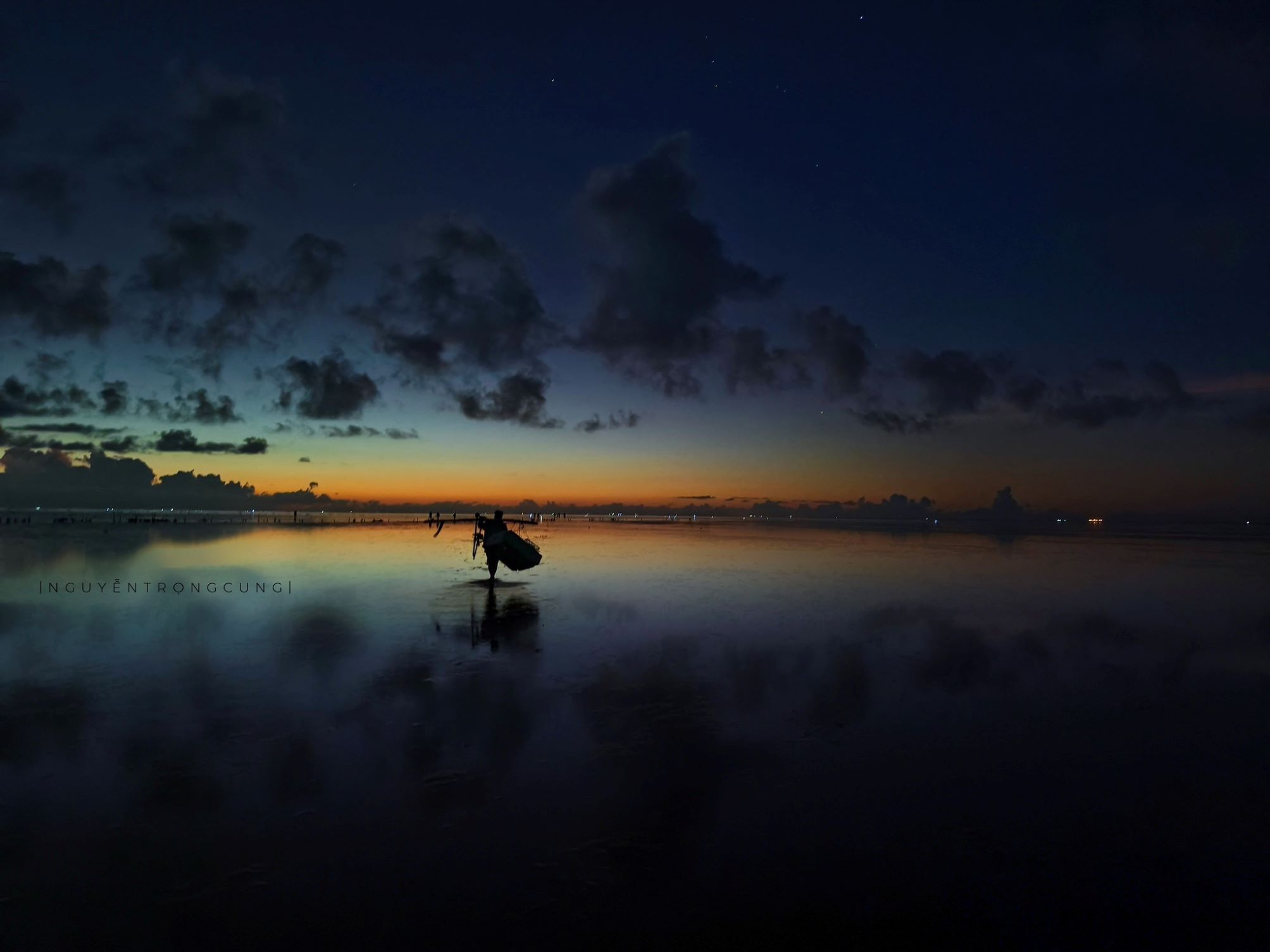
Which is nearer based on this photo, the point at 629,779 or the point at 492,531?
the point at 629,779

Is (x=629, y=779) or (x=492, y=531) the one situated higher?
(x=492, y=531)

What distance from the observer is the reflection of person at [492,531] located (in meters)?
33.0

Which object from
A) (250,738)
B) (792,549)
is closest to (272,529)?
(792,549)

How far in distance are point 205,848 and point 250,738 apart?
3686 mm

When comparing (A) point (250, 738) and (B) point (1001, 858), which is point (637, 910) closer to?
Answer: (B) point (1001, 858)

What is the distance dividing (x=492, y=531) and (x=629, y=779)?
2546 centimetres

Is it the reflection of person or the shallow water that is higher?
the reflection of person

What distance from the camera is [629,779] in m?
9.30

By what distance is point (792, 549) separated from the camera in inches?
2443

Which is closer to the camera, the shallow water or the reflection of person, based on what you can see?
the shallow water

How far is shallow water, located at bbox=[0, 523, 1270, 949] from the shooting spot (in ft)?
20.9

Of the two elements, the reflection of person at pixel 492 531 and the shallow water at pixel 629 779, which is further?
the reflection of person at pixel 492 531

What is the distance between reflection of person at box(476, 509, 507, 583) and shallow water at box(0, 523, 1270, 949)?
11.0 m

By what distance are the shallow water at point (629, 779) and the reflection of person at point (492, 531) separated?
10978 millimetres
